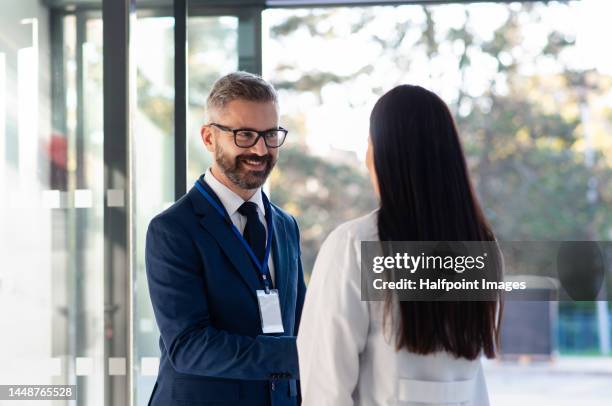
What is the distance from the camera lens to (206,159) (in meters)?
3.51

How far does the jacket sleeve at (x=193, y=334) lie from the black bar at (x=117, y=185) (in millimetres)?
1146

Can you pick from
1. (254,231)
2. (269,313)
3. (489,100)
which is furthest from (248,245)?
(489,100)

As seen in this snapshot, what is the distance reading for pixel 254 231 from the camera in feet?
6.50

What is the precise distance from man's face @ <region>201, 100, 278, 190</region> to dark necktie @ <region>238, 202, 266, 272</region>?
64 mm

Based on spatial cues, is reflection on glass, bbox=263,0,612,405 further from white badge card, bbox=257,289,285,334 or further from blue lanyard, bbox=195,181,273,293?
white badge card, bbox=257,289,285,334

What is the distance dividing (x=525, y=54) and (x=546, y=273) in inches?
169

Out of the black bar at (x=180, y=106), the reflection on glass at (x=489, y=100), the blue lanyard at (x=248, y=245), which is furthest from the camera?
the reflection on glass at (x=489, y=100)

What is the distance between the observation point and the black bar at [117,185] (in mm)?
2953

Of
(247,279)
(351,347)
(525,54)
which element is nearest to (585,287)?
(247,279)

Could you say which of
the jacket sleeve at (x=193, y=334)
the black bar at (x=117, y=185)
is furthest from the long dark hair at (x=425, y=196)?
the black bar at (x=117, y=185)

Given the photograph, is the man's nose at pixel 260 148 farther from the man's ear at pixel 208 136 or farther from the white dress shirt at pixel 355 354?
the white dress shirt at pixel 355 354

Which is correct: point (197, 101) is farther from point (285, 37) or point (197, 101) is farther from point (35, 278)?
point (285, 37)

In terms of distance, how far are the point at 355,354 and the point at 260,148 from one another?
66 cm

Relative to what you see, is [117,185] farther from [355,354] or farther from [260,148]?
[355,354]
